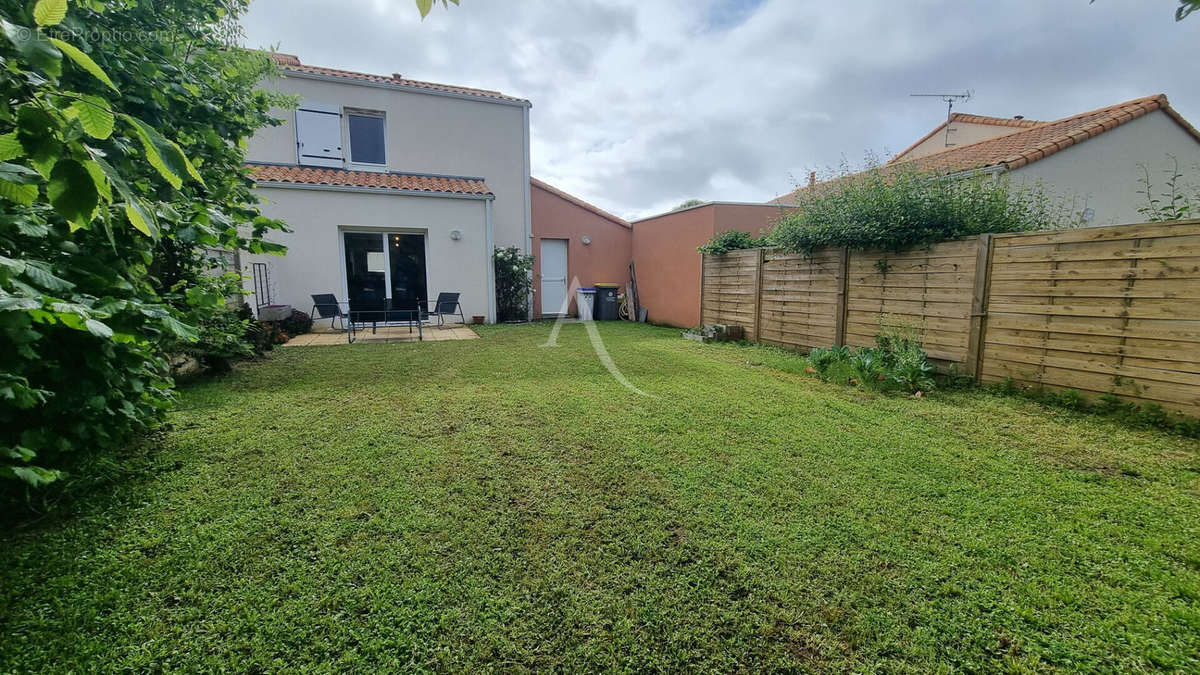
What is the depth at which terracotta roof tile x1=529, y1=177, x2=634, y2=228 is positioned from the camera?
12336mm

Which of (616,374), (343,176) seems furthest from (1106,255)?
(343,176)

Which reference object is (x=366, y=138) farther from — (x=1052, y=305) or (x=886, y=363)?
(x=1052, y=305)

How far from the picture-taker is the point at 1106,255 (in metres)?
3.79

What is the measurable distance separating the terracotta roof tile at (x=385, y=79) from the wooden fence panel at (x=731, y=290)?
721cm

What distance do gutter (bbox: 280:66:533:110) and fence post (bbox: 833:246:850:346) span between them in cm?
935

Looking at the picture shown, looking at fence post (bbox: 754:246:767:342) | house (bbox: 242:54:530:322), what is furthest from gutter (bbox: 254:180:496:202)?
fence post (bbox: 754:246:767:342)

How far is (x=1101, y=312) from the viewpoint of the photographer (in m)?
3.83

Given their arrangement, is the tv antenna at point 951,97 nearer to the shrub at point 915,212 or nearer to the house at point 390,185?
the shrub at point 915,212

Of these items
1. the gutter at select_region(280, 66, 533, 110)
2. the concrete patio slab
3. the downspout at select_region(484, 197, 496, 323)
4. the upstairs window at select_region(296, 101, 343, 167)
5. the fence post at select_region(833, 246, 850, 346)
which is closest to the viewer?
the fence post at select_region(833, 246, 850, 346)

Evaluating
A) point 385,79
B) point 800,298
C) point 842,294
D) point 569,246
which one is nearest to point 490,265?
point 569,246

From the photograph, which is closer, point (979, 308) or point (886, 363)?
point (979, 308)

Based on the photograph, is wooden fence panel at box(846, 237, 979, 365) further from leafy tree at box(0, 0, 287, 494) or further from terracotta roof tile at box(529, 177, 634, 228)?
terracotta roof tile at box(529, 177, 634, 228)

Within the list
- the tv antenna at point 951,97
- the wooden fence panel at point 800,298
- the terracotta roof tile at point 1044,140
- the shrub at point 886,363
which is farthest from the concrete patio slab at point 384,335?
the tv antenna at point 951,97

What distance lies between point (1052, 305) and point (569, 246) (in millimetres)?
10277
